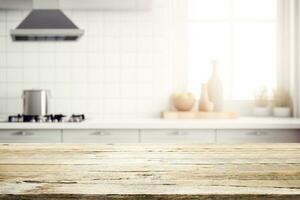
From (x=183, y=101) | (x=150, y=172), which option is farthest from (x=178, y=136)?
(x=150, y=172)

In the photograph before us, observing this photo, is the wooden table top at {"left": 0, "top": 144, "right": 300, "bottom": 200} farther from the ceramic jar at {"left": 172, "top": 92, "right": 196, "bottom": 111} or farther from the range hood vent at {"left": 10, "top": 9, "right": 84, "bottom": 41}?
the ceramic jar at {"left": 172, "top": 92, "right": 196, "bottom": 111}

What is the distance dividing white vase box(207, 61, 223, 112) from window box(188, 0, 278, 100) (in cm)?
20

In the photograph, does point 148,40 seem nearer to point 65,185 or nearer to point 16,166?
point 16,166

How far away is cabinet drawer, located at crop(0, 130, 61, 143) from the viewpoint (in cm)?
303

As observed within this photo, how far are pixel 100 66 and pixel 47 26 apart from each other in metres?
0.80

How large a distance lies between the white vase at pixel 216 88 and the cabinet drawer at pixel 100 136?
0.86m

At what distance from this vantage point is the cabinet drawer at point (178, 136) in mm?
3035

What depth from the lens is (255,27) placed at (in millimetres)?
3768

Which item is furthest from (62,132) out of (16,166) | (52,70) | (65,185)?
(65,185)

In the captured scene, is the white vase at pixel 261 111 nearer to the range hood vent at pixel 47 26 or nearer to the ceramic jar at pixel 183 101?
the ceramic jar at pixel 183 101

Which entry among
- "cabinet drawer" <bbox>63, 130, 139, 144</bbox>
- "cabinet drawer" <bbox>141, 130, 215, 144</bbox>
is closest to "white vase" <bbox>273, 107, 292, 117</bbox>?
"cabinet drawer" <bbox>141, 130, 215, 144</bbox>

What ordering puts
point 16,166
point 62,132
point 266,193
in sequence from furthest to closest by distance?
point 62,132 → point 16,166 → point 266,193

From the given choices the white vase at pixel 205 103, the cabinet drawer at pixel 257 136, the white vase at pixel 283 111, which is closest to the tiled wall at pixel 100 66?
the white vase at pixel 205 103

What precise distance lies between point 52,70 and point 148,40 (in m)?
0.84
